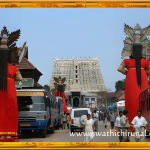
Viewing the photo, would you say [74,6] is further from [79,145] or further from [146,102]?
[146,102]

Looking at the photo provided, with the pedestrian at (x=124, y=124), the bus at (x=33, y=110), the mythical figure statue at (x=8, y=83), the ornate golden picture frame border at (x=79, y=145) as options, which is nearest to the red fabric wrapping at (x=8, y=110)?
the mythical figure statue at (x=8, y=83)

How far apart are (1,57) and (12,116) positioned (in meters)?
1.96

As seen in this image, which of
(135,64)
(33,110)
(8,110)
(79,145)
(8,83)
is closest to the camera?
(79,145)

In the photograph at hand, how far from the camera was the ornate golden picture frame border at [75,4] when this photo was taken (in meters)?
6.83

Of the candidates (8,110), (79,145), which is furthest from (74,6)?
(8,110)

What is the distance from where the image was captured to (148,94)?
12102 millimetres

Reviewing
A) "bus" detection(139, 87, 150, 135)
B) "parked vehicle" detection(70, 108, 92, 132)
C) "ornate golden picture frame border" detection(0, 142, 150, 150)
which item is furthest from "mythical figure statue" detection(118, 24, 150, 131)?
"parked vehicle" detection(70, 108, 92, 132)

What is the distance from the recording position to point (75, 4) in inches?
273

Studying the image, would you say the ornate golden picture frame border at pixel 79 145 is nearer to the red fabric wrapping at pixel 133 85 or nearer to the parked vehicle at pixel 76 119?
the red fabric wrapping at pixel 133 85

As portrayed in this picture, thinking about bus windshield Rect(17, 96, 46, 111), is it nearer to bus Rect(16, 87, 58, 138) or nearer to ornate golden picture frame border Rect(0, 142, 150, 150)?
bus Rect(16, 87, 58, 138)

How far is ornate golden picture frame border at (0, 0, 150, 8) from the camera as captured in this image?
683 centimetres

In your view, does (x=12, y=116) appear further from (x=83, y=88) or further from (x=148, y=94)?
(x=83, y=88)

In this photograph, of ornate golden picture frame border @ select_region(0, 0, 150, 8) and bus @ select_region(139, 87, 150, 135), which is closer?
ornate golden picture frame border @ select_region(0, 0, 150, 8)

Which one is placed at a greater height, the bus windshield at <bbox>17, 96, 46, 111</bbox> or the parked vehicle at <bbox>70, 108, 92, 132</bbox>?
the bus windshield at <bbox>17, 96, 46, 111</bbox>
